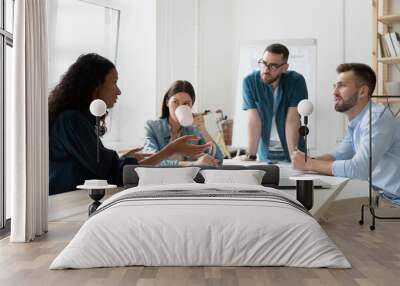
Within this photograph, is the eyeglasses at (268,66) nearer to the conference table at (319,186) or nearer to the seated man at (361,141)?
the seated man at (361,141)

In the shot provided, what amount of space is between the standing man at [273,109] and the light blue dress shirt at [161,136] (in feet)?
1.56

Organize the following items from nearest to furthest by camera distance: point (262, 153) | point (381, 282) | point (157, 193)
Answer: point (381, 282) → point (157, 193) → point (262, 153)

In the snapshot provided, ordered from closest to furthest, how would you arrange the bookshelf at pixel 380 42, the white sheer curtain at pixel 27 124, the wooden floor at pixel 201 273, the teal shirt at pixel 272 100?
1. the wooden floor at pixel 201 273
2. the white sheer curtain at pixel 27 124
3. the teal shirt at pixel 272 100
4. the bookshelf at pixel 380 42

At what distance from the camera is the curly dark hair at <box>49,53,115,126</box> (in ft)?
20.7

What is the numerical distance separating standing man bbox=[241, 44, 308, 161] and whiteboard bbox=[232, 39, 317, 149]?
57 mm

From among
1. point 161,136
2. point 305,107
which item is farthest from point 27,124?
point 305,107

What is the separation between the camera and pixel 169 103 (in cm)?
668

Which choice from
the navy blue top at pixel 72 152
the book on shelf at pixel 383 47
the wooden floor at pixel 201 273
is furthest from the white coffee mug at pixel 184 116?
the book on shelf at pixel 383 47

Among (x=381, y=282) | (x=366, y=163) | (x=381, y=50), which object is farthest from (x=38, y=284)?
(x=381, y=50)

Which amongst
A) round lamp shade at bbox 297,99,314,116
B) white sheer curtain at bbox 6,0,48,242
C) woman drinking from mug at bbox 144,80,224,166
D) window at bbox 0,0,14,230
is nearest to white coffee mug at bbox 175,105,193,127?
woman drinking from mug at bbox 144,80,224,166

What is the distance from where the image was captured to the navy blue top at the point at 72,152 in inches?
246

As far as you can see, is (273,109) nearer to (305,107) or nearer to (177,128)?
(305,107)

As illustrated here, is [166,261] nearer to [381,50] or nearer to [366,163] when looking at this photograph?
[366,163]

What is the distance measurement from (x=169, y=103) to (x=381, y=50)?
238cm
